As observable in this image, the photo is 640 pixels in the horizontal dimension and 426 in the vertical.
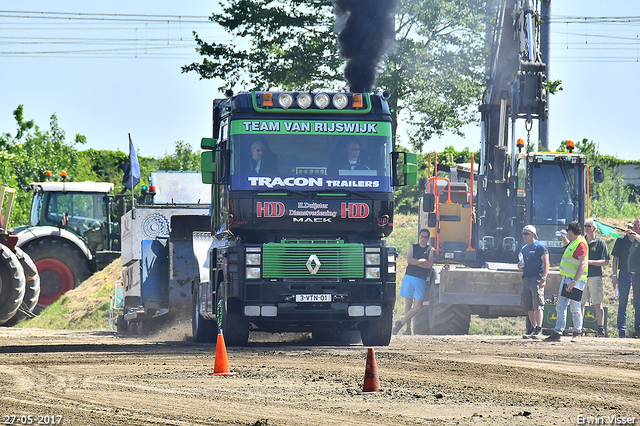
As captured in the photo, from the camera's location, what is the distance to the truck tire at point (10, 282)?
16375mm

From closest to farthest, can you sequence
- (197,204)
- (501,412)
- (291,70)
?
1. (501,412)
2. (197,204)
3. (291,70)

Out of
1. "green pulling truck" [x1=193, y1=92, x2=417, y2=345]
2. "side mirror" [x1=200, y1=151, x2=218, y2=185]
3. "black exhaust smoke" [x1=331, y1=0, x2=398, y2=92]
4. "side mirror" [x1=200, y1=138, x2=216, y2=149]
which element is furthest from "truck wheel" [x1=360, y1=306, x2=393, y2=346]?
"black exhaust smoke" [x1=331, y1=0, x2=398, y2=92]

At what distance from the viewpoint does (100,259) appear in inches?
902

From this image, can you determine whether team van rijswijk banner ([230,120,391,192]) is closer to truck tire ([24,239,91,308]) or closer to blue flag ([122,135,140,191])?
blue flag ([122,135,140,191])

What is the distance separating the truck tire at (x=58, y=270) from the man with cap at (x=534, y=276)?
37.7 ft

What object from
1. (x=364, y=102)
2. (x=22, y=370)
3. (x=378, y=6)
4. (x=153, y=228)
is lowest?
(x=22, y=370)

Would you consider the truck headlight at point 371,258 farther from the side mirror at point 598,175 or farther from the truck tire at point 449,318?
the side mirror at point 598,175

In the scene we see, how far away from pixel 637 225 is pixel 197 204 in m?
9.41

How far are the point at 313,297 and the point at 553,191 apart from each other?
7.20 m

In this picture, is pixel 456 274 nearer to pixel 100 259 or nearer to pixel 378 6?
pixel 378 6

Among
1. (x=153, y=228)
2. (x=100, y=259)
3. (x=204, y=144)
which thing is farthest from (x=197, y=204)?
(x=204, y=144)

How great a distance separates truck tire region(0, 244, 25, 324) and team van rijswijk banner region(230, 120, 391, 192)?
20.7 ft

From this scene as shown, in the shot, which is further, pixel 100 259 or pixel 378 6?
pixel 100 259

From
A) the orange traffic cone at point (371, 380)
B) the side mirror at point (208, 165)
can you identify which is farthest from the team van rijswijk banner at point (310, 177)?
the orange traffic cone at point (371, 380)
